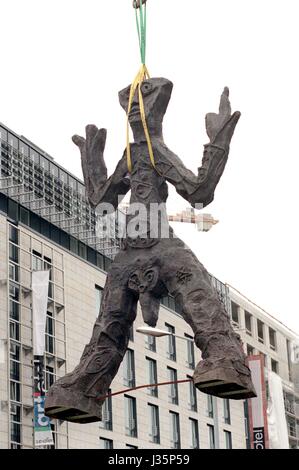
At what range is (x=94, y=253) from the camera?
1880 inches

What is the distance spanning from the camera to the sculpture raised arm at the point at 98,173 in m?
14.0

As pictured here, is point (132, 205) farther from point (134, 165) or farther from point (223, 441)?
point (223, 441)

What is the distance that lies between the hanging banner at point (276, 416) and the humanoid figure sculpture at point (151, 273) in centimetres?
4312

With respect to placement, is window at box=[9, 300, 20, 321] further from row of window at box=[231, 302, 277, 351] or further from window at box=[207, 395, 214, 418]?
row of window at box=[231, 302, 277, 351]

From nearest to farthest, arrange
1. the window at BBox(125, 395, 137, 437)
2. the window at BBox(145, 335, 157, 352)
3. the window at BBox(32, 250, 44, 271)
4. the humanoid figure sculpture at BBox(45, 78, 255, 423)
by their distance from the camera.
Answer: the humanoid figure sculpture at BBox(45, 78, 255, 423), the window at BBox(32, 250, 44, 271), the window at BBox(125, 395, 137, 437), the window at BBox(145, 335, 157, 352)

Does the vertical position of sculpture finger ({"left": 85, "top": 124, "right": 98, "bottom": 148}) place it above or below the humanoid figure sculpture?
above

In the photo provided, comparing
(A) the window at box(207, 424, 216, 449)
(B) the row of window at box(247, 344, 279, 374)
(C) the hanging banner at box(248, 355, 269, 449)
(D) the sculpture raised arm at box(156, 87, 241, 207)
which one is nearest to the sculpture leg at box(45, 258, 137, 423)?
(D) the sculpture raised arm at box(156, 87, 241, 207)

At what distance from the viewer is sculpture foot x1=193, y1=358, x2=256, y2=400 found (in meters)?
12.7

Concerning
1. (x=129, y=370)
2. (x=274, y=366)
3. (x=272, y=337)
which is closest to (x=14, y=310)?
(x=129, y=370)

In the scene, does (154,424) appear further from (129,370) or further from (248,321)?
(248,321)

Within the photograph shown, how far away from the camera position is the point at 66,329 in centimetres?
4384

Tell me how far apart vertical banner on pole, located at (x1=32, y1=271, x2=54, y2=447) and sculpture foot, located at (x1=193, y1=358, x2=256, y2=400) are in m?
27.1

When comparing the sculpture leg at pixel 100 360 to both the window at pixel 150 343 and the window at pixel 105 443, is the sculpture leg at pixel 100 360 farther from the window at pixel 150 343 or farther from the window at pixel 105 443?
the window at pixel 150 343

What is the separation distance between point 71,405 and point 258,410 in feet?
141
